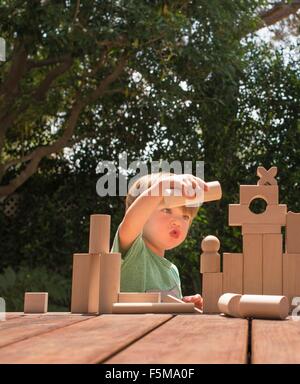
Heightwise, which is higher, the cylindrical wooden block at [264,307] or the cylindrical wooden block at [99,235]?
the cylindrical wooden block at [99,235]

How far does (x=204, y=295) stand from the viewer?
2191 millimetres

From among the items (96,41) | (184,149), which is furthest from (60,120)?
(96,41)

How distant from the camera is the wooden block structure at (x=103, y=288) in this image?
2.09 meters

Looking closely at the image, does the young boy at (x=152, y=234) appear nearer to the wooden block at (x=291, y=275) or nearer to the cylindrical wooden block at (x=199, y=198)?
the cylindrical wooden block at (x=199, y=198)

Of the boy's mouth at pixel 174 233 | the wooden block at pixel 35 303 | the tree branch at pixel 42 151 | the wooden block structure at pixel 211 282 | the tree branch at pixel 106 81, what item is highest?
the tree branch at pixel 106 81

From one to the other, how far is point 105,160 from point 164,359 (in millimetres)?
5904

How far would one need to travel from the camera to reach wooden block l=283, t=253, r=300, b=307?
7.00 ft

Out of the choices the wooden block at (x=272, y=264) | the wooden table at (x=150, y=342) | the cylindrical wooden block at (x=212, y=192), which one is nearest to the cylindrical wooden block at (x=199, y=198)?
the cylindrical wooden block at (x=212, y=192)

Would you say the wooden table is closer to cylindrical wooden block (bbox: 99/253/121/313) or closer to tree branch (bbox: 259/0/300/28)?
cylindrical wooden block (bbox: 99/253/121/313)

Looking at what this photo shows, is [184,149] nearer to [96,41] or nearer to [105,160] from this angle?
[105,160]

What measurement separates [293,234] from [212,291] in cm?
33

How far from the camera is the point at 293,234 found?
216cm

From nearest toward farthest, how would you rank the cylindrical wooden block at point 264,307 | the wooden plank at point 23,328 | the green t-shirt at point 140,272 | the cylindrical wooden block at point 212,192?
the wooden plank at point 23,328, the cylindrical wooden block at point 264,307, the cylindrical wooden block at point 212,192, the green t-shirt at point 140,272

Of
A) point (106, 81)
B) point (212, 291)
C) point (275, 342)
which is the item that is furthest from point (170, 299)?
point (106, 81)
